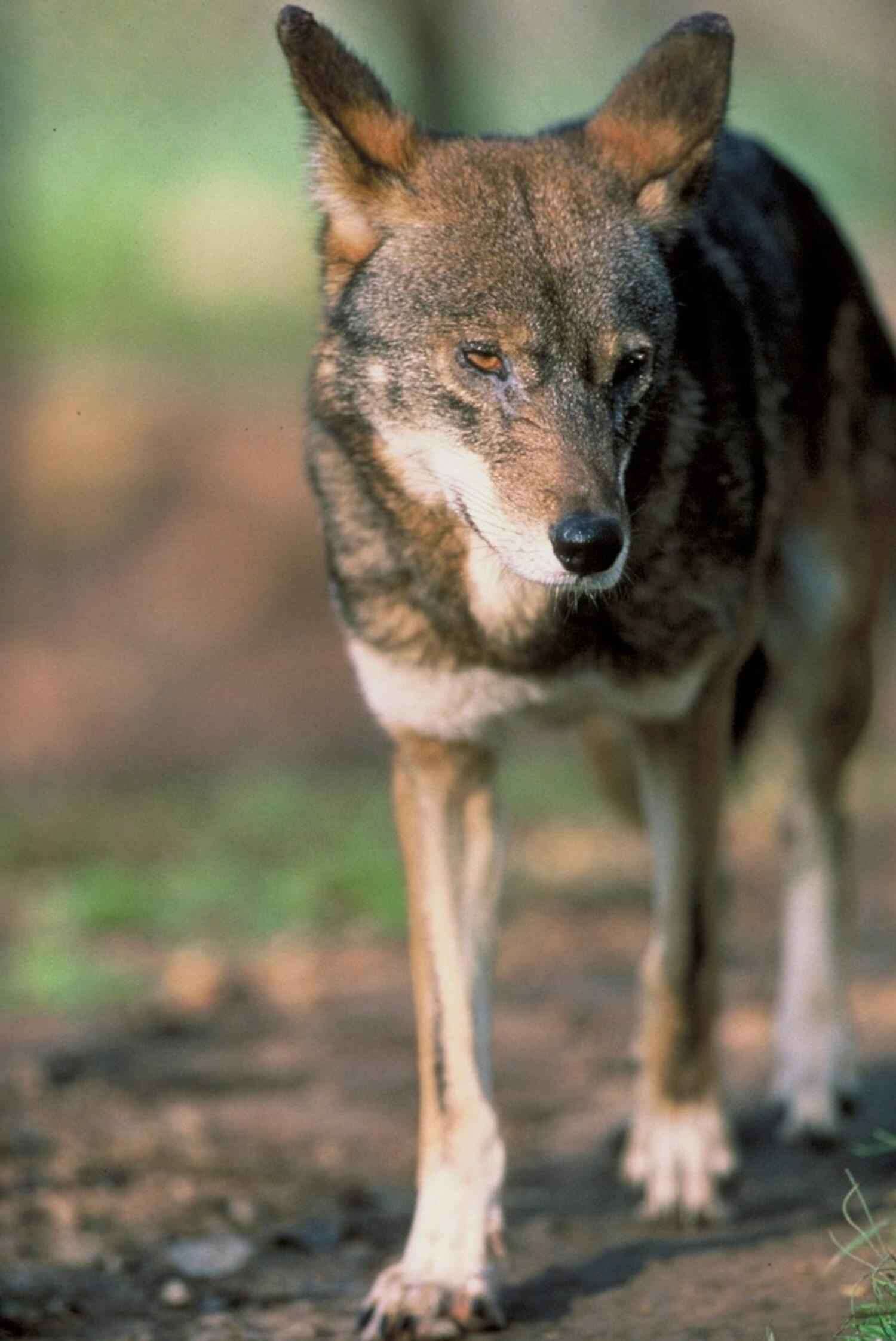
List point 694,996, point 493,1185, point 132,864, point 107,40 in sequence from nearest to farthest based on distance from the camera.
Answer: point 493,1185, point 694,996, point 132,864, point 107,40

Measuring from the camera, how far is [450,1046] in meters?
4.22

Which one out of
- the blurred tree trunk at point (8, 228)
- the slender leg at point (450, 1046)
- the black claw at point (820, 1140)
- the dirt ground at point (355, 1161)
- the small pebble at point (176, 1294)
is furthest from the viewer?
the blurred tree trunk at point (8, 228)

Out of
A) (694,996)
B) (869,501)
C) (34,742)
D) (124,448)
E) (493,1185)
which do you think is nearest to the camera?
(493,1185)

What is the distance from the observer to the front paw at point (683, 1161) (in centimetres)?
464

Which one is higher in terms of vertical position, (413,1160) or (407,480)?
(407,480)

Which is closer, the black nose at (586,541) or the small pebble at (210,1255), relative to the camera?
the black nose at (586,541)

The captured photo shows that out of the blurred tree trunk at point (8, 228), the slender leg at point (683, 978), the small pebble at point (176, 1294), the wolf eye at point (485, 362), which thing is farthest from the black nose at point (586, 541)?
the blurred tree trunk at point (8, 228)

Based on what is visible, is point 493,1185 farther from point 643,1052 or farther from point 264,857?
point 264,857

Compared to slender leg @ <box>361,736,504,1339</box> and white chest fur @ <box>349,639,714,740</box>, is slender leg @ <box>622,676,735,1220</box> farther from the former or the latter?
slender leg @ <box>361,736,504,1339</box>

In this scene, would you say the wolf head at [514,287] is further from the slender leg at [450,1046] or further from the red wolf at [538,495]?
the slender leg at [450,1046]

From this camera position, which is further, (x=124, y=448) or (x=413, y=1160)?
(x=124, y=448)

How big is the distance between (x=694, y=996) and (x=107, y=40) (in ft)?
68.1

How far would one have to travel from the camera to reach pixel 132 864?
8.70 meters

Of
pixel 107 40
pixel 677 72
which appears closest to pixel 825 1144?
pixel 677 72
